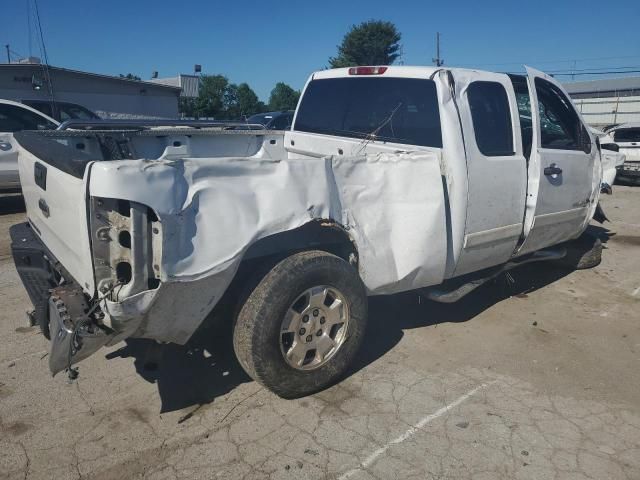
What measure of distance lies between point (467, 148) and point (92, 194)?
2.56 metres

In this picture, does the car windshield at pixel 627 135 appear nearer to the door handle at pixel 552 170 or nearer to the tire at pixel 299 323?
the door handle at pixel 552 170

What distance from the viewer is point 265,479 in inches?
104

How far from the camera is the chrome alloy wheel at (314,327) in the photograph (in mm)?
3158

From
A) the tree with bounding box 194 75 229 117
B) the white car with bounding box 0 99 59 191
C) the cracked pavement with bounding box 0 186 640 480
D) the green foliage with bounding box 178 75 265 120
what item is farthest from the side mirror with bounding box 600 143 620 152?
the green foliage with bounding box 178 75 265 120

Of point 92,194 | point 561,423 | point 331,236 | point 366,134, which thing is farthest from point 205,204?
point 561,423

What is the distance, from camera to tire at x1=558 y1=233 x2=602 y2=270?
607cm

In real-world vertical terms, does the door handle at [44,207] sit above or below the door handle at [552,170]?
below

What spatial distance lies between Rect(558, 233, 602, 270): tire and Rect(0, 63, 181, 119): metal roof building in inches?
727

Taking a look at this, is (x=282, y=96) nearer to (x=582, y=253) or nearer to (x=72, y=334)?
(x=582, y=253)

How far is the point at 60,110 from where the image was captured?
12.8 meters

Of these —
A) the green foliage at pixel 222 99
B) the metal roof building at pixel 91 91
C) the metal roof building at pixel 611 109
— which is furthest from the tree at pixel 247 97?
the metal roof building at pixel 611 109

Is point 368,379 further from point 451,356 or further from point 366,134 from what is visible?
point 366,134

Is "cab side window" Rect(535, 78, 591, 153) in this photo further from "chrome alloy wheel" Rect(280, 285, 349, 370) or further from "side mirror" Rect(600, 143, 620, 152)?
"side mirror" Rect(600, 143, 620, 152)

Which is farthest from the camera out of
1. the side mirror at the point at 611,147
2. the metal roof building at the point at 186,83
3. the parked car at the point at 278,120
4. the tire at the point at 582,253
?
the metal roof building at the point at 186,83
